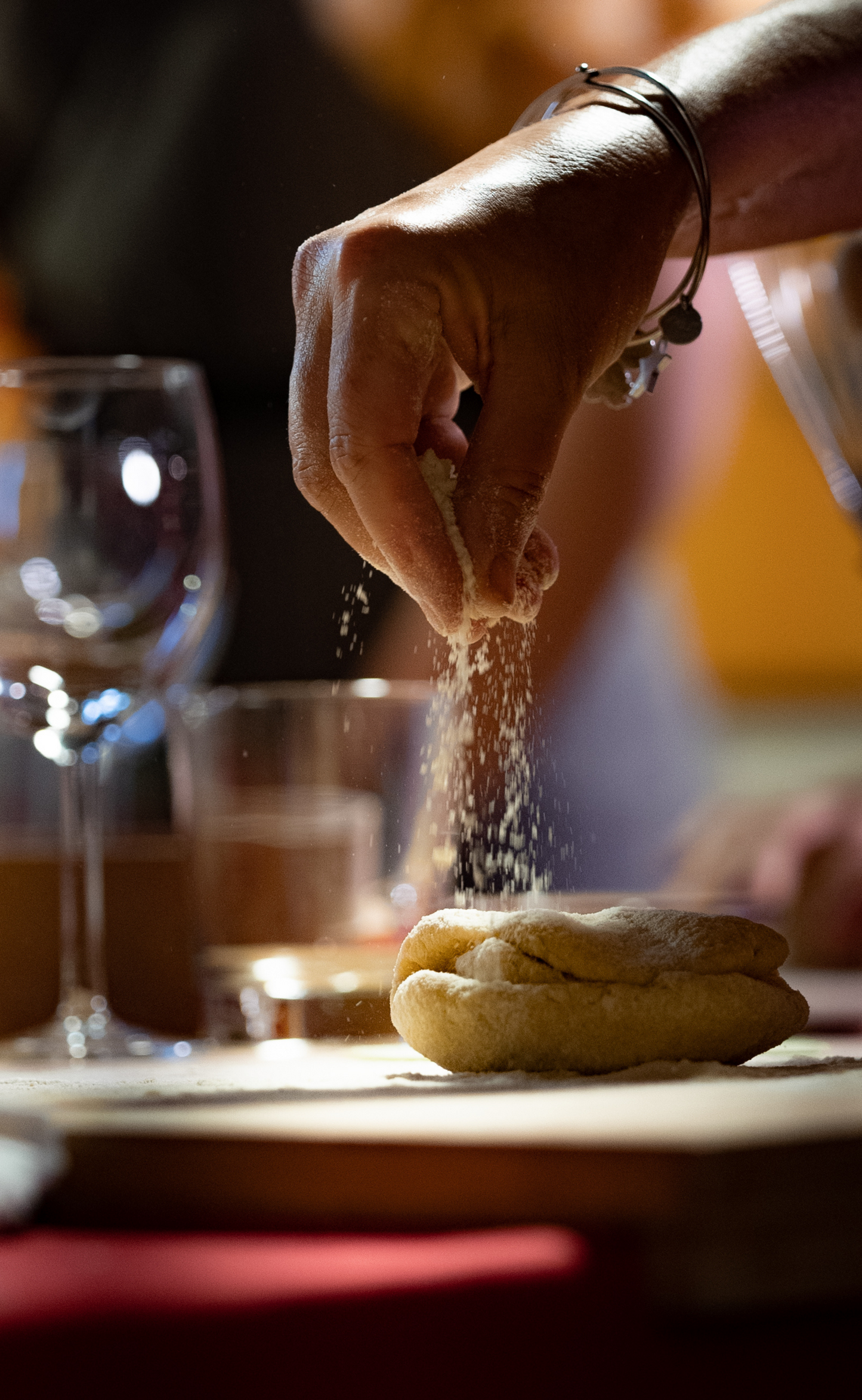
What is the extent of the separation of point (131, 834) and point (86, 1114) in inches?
18.5

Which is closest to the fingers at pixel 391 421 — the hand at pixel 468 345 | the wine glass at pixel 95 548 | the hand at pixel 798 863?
the hand at pixel 468 345

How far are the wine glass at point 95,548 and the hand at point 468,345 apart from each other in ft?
0.63

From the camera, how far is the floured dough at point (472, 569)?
1.44ft

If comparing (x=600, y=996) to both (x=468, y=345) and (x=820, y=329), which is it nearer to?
(x=468, y=345)

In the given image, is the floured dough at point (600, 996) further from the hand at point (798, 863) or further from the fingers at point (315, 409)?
the hand at point (798, 863)

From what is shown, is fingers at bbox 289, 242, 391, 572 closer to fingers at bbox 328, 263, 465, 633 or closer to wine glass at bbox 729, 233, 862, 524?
fingers at bbox 328, 263, 465, 633

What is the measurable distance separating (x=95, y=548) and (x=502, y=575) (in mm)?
264

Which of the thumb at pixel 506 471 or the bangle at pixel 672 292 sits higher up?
the bangle at pixel 672 292

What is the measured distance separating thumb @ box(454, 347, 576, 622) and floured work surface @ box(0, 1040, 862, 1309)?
14 cm

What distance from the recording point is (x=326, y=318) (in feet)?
1.51

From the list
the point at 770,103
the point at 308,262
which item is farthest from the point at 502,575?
the point at 770,103

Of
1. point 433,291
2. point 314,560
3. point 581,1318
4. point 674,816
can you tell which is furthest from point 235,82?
point 581,1318

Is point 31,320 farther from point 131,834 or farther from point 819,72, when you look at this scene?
point 819,72

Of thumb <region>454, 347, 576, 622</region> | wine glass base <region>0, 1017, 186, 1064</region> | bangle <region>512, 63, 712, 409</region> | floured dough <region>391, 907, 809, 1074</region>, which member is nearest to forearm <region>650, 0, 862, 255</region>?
bangle <region>512, 63, 712, 409</region>
